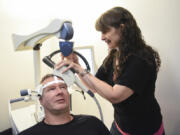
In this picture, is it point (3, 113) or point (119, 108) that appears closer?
point (119, 108)

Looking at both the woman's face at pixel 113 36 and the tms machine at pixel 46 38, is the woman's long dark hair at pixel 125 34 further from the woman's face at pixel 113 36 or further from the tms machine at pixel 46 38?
the tms machine at pixel 46 38

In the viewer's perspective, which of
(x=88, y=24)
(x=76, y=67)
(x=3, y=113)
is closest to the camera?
(x=76, y=67)

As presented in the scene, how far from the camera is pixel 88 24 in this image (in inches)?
80.4

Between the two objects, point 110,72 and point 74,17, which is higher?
point 74,17

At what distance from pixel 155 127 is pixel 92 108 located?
128 cm

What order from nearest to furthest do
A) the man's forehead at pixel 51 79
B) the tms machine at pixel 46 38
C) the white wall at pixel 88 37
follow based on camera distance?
the tms machine at pixel 46 38 → the man's forehead at pixel 51 79 → the white wall at pixel 88 37

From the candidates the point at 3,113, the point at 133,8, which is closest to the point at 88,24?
the point at 133,8

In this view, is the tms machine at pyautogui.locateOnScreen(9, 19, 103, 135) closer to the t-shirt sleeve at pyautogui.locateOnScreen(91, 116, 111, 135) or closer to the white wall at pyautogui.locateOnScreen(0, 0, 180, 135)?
the t-shirt sleeve at pyautogui.locateOnScreen(91, 116, 111, 135)

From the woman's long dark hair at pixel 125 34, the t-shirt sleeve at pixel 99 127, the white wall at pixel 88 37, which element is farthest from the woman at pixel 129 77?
the white wall at pixel 88 37

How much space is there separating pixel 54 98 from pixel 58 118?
0.14m

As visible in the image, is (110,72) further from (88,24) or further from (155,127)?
(88,24)

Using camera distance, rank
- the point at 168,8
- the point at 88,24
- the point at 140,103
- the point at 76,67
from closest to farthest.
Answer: the point at 76,67 < the point at 140,103 < the point at 168,8 < the point at 88,24

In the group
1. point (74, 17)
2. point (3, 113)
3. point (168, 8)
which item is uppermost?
point (74, 17)

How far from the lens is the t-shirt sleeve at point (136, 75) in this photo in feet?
2.93
